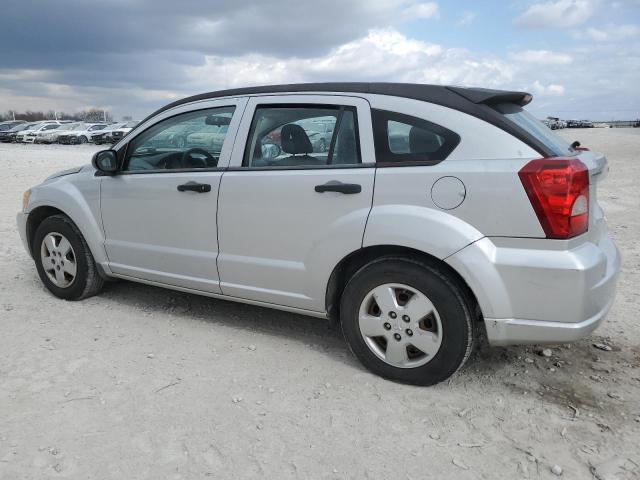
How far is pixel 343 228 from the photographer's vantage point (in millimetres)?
3258

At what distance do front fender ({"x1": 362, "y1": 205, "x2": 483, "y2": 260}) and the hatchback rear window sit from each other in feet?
2.05

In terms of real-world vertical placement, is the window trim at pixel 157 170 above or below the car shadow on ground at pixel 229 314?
above

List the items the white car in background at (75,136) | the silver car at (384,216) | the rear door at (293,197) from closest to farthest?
the silver car at (384,216), the rear door at (293,197), the white car in background at (75,136)

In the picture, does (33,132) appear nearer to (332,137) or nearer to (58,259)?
(58,259)

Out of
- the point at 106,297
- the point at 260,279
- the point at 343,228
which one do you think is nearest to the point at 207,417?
the point at 260,279

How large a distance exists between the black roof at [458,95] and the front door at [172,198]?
712 millimetres

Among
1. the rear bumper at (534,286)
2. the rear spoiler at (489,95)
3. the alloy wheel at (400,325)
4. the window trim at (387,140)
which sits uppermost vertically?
the rear spoiler at (489,95)

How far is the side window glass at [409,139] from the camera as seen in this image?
9.91ft

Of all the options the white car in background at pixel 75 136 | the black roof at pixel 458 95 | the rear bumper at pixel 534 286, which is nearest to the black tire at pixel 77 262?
the black roof at pixel 458 95

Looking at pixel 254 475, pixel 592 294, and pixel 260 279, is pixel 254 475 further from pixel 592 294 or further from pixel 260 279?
pixel 592 294

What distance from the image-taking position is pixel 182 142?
4117 millimetres

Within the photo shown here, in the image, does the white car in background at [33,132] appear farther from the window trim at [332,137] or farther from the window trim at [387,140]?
the window trim at [387,140]

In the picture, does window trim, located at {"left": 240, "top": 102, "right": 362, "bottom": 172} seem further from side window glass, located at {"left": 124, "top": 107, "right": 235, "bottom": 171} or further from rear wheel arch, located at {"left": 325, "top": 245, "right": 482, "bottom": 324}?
rear wheel arch, located at {"left": 325, "top": 245, "right": 482, "bottom": 324}

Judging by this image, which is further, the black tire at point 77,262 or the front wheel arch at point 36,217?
the front wheel arch at point 36,217
